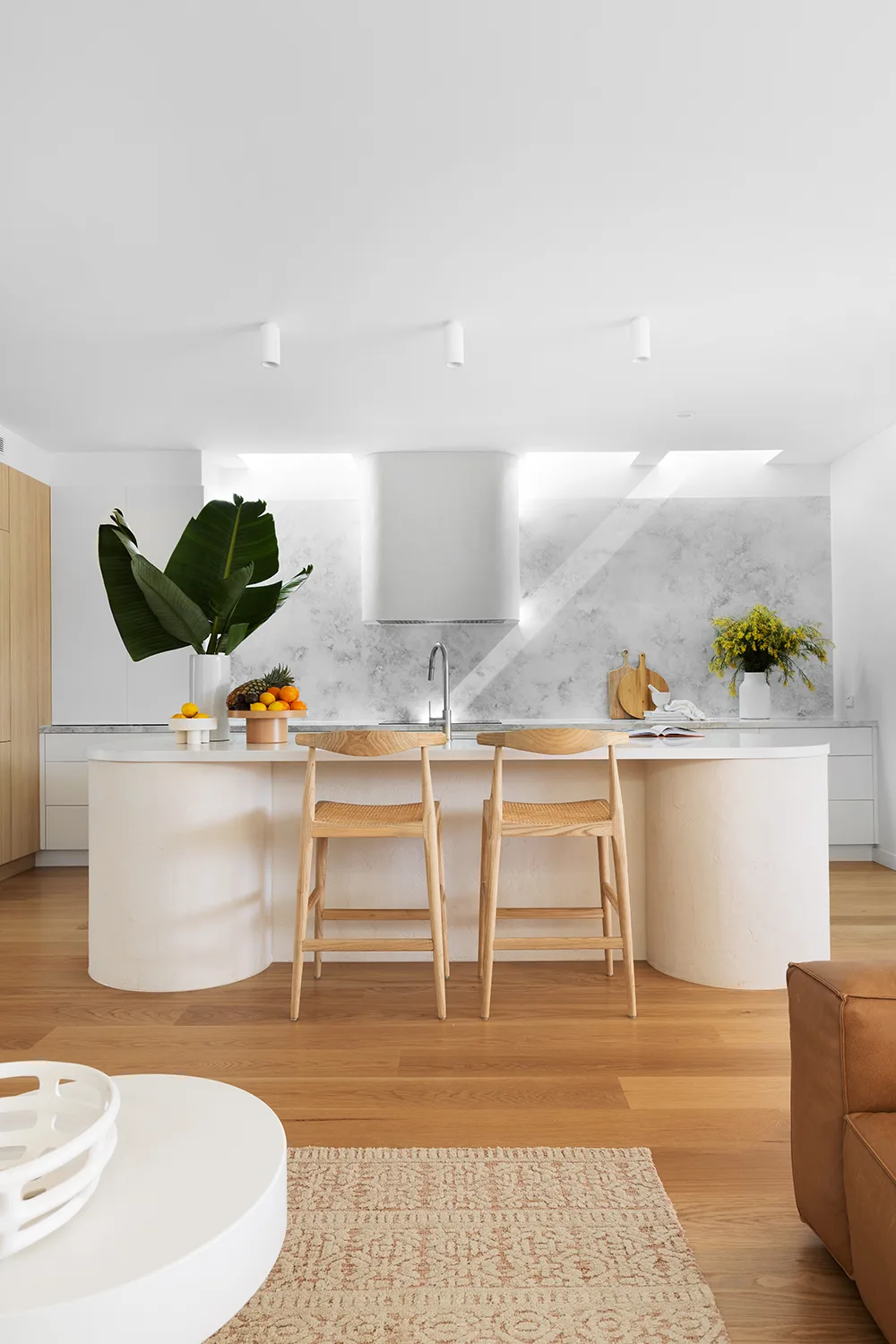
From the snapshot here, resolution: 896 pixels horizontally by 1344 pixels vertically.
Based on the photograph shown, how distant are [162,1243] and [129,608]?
9.88 feet

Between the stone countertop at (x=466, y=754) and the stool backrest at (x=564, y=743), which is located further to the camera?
the stone countertop at (x=466, y=754)

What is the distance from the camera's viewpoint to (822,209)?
2756mm

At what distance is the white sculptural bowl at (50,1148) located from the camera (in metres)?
0.93

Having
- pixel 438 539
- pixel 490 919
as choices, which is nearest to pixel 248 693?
pixel 490 919

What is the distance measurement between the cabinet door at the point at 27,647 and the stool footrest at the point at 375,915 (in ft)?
8.74

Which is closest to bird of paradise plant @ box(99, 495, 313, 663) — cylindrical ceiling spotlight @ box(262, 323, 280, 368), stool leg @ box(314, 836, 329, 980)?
cylindrical ceiling spotlight @ box(262, 323, 280, 368)

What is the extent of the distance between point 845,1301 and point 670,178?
260 cm

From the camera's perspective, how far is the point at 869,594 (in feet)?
17.3

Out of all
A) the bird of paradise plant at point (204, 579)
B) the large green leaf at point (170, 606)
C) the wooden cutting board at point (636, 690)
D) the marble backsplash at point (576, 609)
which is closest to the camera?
the large green leaf at point (170, 606)

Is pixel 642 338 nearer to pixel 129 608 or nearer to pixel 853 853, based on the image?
pixel 129 608

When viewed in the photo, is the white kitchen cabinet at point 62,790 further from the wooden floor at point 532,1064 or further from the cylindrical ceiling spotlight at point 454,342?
the cylindrical ceiling spotlight at point 454,342

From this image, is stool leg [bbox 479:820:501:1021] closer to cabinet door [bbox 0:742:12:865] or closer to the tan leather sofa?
the tan leather sofa

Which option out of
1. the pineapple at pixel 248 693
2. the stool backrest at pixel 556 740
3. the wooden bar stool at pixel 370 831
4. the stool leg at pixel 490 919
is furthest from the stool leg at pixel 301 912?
the pineapple at pixel 248 693

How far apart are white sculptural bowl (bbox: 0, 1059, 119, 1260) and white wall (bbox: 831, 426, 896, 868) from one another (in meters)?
4.75
